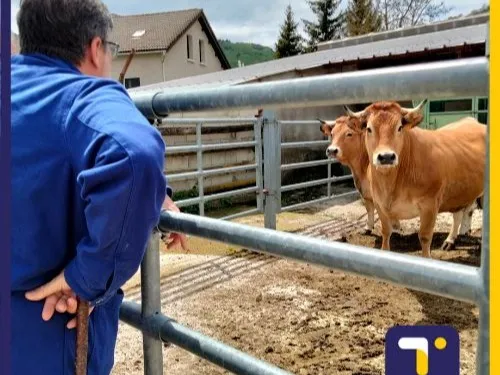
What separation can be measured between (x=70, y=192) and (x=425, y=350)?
0.69 metres

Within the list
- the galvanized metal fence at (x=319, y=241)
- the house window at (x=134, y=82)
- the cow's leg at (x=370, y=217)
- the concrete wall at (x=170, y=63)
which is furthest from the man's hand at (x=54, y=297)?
the house window at (x=134, y=82)

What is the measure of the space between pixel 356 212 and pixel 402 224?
1.11 meters

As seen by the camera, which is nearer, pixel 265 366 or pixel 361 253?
pixel 361 253

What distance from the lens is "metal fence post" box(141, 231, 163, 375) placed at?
1.46m

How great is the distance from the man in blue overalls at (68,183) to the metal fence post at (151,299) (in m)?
0.29

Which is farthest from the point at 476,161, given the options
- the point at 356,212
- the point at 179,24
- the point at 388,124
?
the point at 179,24

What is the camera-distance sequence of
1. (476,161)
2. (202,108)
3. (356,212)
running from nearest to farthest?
(202,108)
(476,161)
(356,212)

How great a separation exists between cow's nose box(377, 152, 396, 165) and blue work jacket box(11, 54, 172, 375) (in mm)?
3489

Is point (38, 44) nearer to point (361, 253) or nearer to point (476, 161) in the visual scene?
point (361, 253)

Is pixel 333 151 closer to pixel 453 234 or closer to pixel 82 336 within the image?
pixel 453 234

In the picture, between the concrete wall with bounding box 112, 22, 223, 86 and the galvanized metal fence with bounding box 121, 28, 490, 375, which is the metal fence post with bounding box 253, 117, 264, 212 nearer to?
the galvanized metal fence with bounding box 121, 28, 490, 375

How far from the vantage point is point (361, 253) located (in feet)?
3.02

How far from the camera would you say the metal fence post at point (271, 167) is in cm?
638

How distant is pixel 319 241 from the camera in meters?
1.01
